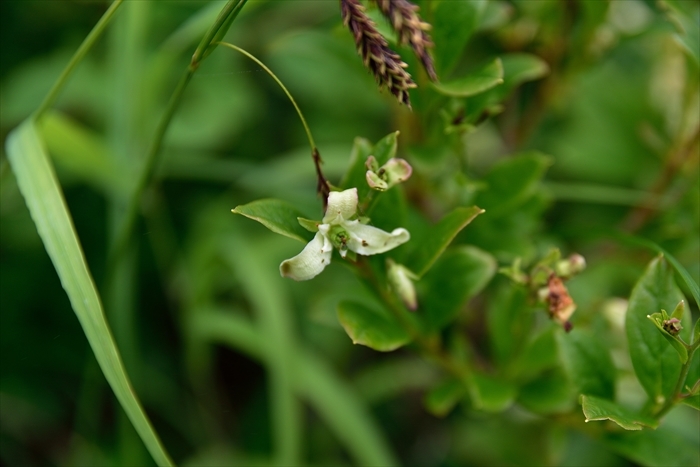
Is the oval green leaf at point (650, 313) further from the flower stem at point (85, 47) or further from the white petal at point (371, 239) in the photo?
the flower stem at point (85, 47)

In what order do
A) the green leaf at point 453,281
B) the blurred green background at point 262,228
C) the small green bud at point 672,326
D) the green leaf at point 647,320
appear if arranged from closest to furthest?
the small green bud at point 672,326, the green leaf at point 647,320, the green leaf at point 453,281, the blurred green background at point 262,228

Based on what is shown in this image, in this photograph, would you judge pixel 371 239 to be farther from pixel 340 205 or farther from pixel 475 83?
pixel 475 83

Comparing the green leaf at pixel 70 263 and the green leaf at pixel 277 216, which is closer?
the green leaf at pixel 277 216

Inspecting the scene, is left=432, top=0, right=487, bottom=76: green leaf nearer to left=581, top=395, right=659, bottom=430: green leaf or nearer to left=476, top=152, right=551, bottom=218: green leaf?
left=476, top=152, right=551, bottom=218: green leaf

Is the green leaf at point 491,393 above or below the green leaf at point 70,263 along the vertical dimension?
below

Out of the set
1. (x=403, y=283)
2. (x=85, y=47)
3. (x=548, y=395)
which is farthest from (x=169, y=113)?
(x=548, y=395)

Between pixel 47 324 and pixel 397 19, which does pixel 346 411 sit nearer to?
pixel 47 324

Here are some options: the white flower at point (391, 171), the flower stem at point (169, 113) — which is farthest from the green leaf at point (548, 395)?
the flower stem at point (169, 113)

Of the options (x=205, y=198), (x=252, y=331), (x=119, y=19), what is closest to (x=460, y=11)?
(x=252, y=331)
